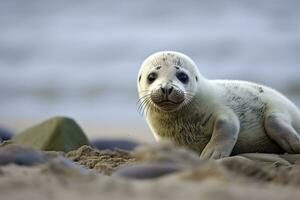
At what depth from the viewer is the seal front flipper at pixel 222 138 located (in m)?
5.43

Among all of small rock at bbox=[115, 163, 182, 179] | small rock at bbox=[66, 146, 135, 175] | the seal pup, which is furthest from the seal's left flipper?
small rock at bbox=[115, 163, 182, 179]

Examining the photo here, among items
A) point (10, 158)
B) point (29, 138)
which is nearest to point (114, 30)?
point (29, 138)

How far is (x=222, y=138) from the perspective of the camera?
18.1ft

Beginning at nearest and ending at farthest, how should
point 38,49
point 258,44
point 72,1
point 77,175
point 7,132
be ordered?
point 77,175 < point 7,132 < point 258,44 < point 38,49 < point 72,1

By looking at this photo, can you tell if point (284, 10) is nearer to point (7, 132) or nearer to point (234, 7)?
point (234, 7)

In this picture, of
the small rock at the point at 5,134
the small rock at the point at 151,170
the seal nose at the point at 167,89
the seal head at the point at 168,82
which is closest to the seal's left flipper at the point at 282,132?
the seal head at the point at 168,82

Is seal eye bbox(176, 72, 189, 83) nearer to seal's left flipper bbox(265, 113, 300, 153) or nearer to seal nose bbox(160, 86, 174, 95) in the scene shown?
seal nose bbox(160, 86, 174, 95)

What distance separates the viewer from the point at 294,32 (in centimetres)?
1705

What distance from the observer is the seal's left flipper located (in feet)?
18.8

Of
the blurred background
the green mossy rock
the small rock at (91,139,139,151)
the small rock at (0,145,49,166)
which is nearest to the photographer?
the small rock at (0,145,49,166)

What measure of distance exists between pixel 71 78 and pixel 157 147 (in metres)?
12.2

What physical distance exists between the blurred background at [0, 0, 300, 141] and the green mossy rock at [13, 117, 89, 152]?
9.48ft

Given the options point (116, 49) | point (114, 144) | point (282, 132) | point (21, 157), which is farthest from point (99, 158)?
point (116, 49)

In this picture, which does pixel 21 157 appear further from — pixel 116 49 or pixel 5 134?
pixel 116 49
